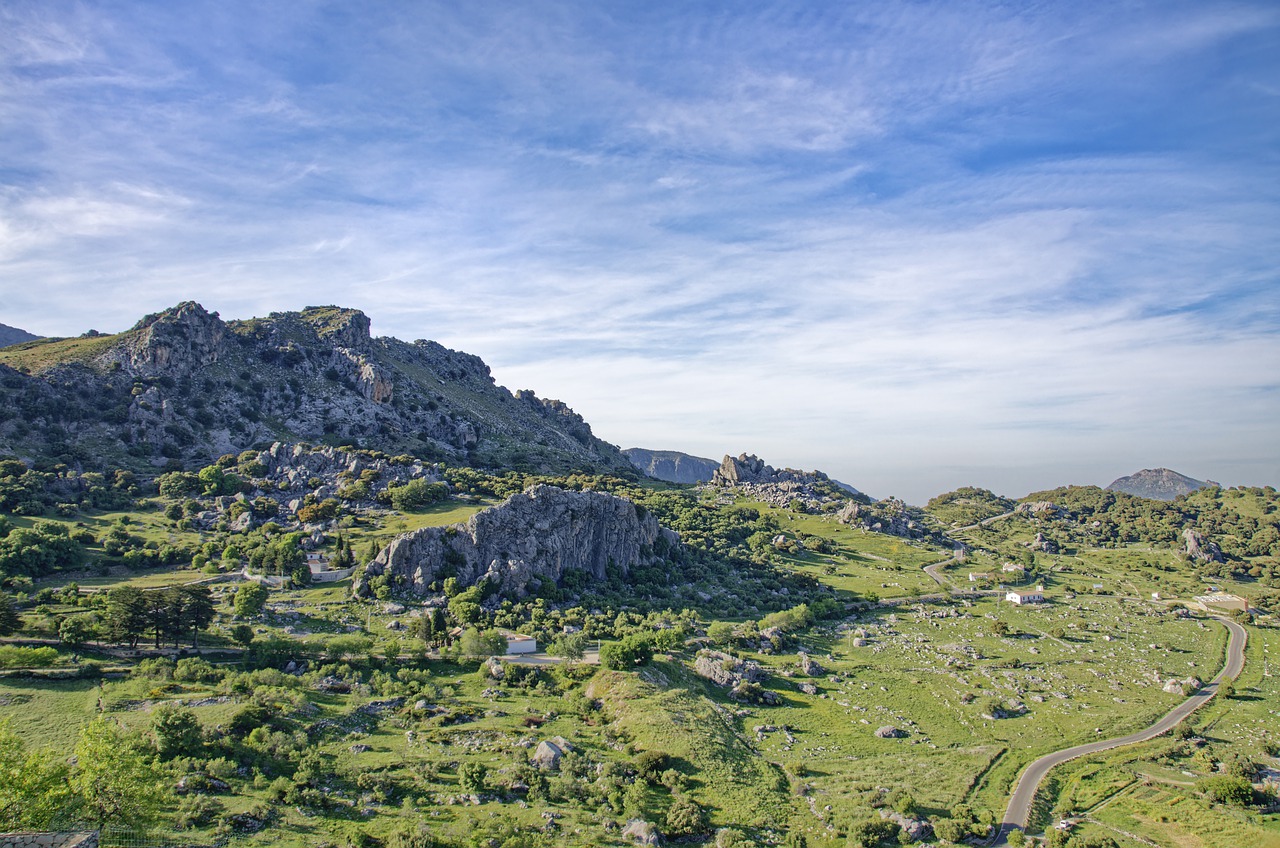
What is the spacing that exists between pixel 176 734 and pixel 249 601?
24107 mm

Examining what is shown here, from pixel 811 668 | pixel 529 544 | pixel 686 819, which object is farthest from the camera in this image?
pixel 529 544

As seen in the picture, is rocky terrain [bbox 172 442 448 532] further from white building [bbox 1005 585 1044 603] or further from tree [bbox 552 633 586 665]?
white building [bbox 1005 585 1044 603]

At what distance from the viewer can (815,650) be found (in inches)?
2886

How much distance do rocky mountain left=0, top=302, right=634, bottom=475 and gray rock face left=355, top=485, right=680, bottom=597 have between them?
59.5 metres

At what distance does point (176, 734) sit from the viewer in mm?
37125

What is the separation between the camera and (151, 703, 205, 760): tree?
36531mm

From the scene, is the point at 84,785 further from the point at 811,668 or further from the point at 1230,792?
the point at 1230,792

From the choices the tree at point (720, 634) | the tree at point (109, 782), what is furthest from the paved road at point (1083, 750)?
the tree at point (109, 782)

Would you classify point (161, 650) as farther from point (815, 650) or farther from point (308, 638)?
point (815, 650)

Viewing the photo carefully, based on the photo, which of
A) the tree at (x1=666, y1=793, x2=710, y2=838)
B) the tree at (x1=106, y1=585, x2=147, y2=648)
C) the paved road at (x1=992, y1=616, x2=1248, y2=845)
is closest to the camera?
the tree at (x1=666, y1=793, x2=710, y2=838)

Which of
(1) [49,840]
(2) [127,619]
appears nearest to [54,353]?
(2) [127,619]

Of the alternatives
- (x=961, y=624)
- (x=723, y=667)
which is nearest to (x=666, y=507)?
(x=961, y=624)

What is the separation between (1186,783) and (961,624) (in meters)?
40.9

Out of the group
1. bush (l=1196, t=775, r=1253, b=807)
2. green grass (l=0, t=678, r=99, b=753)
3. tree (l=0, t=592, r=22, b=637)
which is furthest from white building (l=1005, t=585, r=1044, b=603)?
tree (l=0, t=592, r=22, b=637)
